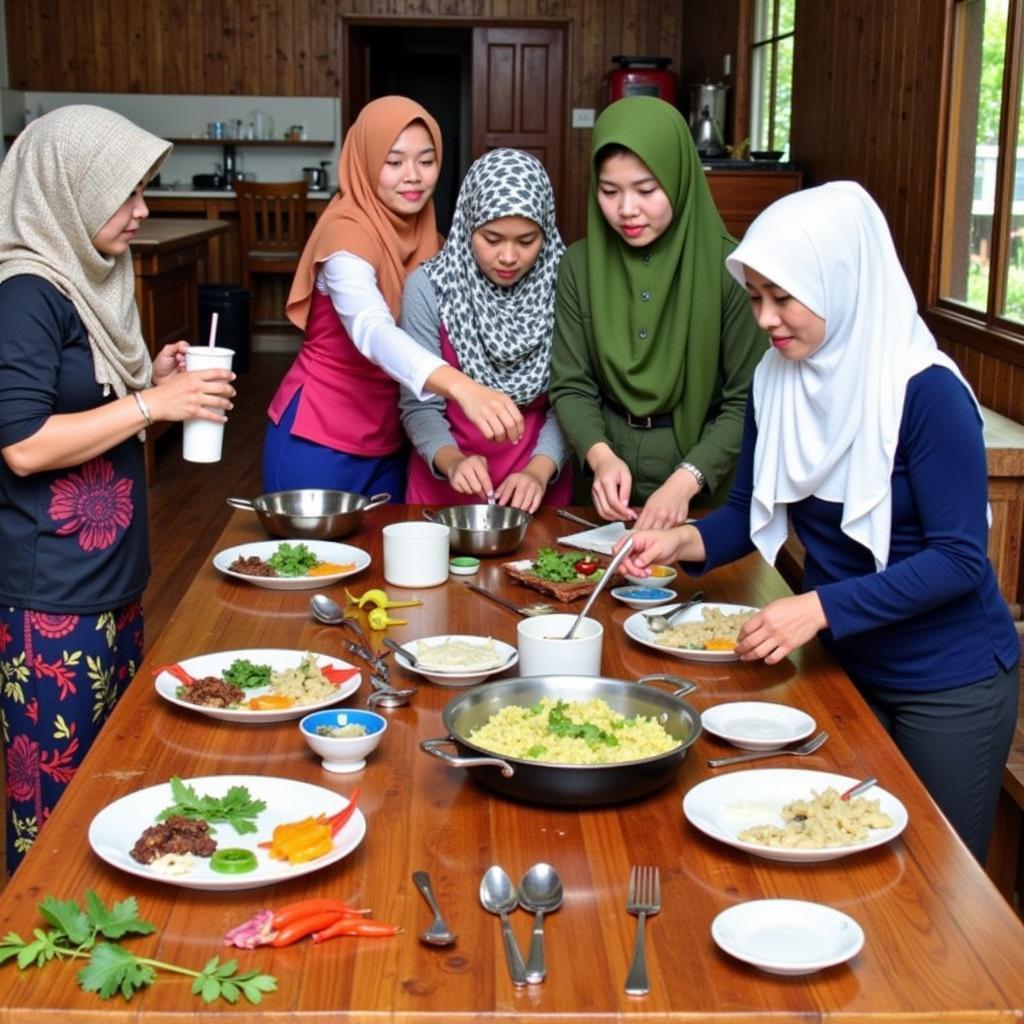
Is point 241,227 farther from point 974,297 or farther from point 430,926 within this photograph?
point 430,926

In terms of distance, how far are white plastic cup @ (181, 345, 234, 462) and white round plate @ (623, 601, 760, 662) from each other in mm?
659

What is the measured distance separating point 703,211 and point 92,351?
1.16 m

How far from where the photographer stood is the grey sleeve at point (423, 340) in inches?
110

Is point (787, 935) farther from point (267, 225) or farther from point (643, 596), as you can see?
point (267, 225)

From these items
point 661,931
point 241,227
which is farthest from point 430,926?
point 241,227

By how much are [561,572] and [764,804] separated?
32.1 inches

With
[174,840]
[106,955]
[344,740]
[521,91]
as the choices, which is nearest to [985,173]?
[344,740]

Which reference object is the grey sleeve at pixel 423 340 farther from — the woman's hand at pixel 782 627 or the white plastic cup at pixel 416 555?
the woman's hand at pixel 782 627

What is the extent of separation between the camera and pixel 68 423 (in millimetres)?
2043

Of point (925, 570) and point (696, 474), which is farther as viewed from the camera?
point (696, 474)

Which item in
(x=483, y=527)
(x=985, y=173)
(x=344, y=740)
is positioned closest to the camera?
(x=344, y=740)

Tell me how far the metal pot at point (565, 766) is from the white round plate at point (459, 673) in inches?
6.4

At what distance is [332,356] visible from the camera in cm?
291

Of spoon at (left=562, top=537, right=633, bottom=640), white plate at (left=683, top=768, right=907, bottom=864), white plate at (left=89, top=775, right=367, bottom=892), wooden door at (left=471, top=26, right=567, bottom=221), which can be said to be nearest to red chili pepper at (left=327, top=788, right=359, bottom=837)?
white plate at (left=89, top=775, right=367, bottom=892)
